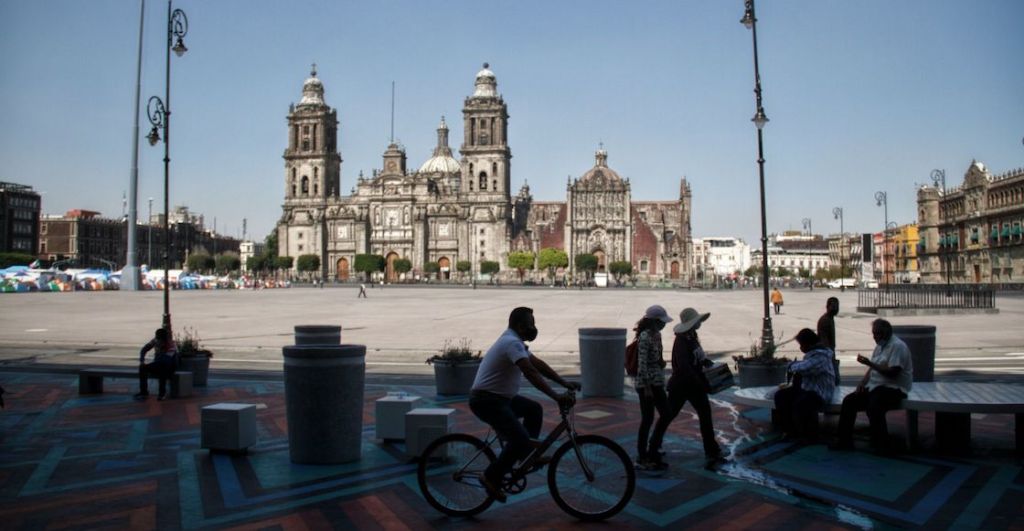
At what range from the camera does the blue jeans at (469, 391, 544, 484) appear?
225 inches

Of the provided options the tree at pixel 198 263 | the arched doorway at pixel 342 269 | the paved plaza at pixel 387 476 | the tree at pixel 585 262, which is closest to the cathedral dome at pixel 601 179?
the tree at pixel 585 262

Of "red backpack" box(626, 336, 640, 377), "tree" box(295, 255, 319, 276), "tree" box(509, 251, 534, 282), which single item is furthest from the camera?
"tree" box(295, 255, 319, 276)

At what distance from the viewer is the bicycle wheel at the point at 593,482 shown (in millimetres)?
5688

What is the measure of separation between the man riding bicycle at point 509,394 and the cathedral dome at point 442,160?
378 ft

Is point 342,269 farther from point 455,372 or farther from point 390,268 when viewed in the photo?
point 455,372

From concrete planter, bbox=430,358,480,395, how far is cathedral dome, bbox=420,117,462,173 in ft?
360

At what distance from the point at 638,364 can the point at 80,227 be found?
140201 millimetres

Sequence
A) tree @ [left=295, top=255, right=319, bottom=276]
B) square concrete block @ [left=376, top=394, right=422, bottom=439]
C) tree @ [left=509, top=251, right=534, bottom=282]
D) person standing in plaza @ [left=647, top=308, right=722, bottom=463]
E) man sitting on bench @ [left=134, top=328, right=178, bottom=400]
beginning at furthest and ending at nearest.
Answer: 1. tree @ [left=295, top=255, right=319, bottom=276]
2. tree @ [left=509, top=251, right=534, bottom=282]
3. man sitting on bench @ [left=134, top=328, right=178, bottom=400]
4. square concrete block @ [left=376, top=394, right=422, bottom=439]
5. person standing in plaza @ [left=647, top=308, right=722, bottom=463]

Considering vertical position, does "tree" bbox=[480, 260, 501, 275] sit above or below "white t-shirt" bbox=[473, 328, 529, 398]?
above

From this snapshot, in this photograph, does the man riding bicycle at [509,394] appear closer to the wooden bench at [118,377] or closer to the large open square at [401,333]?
the wooden bench at [118,377]

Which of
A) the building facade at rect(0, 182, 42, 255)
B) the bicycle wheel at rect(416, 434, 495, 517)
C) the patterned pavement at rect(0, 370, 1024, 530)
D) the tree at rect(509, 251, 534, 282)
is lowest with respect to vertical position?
the patterned pavement at rect(0, 370, 1024, 530)

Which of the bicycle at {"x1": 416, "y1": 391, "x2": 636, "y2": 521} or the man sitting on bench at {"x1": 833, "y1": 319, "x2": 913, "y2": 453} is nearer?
the bicycle at {"x1": 416, "y1": 391, "x2": 636, "y2": 521}

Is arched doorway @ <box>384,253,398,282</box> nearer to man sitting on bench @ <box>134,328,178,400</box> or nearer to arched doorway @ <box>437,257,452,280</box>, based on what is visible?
arched doorway @ <box>437,257,452,280</box>

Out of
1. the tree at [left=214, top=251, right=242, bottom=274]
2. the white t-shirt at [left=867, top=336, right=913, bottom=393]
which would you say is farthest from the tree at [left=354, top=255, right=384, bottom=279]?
the white t-shirt at [left=867, top=336, right=913, bottom=393]
